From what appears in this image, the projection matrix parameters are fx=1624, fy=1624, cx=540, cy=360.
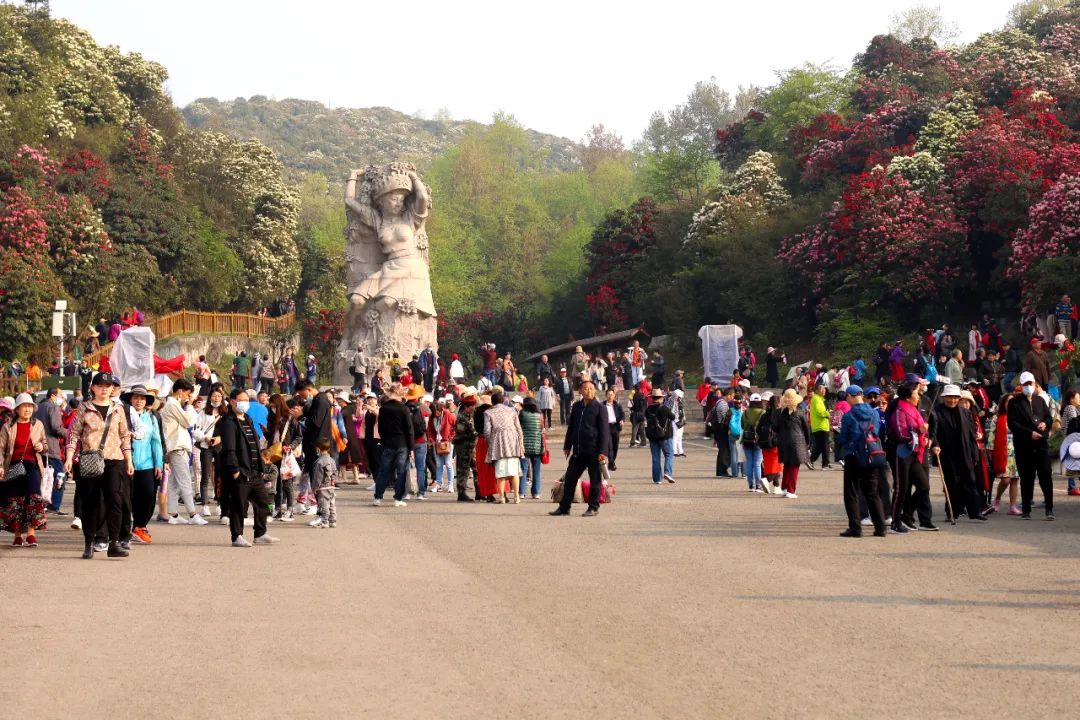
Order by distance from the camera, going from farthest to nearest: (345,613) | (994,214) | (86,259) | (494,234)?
(494,234) → (86,259) → (994,214) → (345,613)

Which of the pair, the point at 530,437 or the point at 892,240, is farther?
the point at 892,240

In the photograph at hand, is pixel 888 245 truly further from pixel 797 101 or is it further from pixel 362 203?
pixel 797 101

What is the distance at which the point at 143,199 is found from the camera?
59781 mm

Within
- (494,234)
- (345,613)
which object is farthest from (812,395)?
(494,234)

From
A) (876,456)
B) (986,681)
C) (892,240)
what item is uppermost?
(892,240)

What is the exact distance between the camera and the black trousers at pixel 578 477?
63.4ft

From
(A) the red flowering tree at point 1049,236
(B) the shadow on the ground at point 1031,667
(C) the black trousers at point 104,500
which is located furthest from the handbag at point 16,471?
(A) the red flowering tree at point 1049,236

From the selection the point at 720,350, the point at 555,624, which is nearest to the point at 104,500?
the point at 555,624

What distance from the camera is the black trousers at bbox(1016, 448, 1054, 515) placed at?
18.3m

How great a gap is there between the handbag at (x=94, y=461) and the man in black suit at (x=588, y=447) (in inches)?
231

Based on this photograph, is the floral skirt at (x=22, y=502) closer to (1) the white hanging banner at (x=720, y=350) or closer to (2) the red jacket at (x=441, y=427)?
(2) the red jacket at (x=441, y=427)

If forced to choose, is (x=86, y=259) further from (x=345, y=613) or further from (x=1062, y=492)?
(x=345, y=613)

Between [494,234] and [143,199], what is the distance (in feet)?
127

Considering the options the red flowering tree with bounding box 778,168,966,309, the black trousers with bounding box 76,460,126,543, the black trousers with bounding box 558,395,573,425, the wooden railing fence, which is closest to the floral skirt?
the black trousers with bounding box 76,460,126,543
